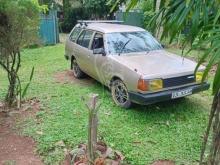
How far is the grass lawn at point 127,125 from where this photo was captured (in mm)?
5035

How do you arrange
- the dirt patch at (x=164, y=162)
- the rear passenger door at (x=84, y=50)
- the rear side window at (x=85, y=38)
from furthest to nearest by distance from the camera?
the rear side window at (x=85, y=38) < the rear passenger door at (x=84, y=50) < the dirt patch at (x=164, y=162)

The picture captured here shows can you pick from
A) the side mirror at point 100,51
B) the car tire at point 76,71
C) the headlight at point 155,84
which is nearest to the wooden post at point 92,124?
the headlight at point 155,84

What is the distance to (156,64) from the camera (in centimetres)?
658

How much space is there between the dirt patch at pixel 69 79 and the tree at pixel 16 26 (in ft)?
7.45

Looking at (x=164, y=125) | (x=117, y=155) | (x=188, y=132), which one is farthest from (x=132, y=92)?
(x=117, y=155)

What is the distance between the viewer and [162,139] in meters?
5.43

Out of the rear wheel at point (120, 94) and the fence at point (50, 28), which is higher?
the fence at point (50, 28)

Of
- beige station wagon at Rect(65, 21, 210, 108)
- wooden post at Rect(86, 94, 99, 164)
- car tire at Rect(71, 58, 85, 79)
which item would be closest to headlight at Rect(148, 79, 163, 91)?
beige station wagon at Rect(65, 21, 210, 108)

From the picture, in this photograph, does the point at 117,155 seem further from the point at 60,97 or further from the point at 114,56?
the point at 60,97

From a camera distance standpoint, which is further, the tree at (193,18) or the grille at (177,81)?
the grille at (177,81)

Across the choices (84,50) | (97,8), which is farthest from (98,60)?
(97,8)

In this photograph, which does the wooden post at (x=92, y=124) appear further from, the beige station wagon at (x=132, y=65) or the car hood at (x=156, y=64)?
the car hood at (x=156, y=64)

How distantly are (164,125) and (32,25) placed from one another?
3.23 metres

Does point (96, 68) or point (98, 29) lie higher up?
point (98, 29)
